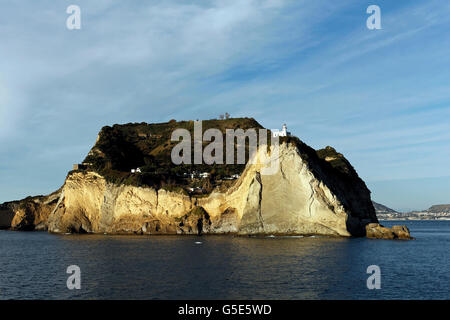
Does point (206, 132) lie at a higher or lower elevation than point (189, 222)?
higher

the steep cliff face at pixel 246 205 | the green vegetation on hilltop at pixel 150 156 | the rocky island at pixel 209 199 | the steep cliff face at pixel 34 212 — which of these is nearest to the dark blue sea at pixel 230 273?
the steep cliff face at pixel 246 205

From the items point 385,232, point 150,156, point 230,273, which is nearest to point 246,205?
point 385,232

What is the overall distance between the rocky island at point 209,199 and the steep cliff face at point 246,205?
0.16 m

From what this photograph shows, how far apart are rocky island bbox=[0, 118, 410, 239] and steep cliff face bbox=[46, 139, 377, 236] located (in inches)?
6.2

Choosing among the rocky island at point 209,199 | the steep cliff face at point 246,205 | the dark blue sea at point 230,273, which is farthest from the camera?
the rocky island at point 209,199

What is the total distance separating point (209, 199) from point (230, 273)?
43161 millimetres

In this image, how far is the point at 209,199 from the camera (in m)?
75.8

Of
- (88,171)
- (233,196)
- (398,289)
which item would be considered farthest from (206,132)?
(398,289)

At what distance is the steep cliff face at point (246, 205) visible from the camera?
6375 cm

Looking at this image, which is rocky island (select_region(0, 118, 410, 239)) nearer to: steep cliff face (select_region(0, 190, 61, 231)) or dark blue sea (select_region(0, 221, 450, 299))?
steep cliff face (select_region(0, 190, 61, 231))

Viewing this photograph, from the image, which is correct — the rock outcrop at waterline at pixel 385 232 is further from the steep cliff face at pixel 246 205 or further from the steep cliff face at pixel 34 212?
the steep cliff face at pixel 34 212
